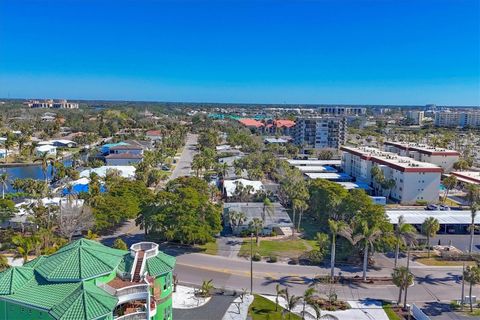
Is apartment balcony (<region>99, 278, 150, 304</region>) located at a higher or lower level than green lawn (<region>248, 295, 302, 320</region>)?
higher

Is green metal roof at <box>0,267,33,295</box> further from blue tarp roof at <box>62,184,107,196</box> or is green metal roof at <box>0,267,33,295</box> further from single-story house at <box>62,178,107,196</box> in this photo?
blue tarp roof at <box>62,184,107,196</box>

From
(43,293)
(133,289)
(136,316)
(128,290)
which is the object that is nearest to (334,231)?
(133,289)

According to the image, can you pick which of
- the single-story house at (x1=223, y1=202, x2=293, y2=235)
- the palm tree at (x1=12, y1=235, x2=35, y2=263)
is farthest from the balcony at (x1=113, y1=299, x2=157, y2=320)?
the single-story house at (x1=223, y1=202, x2=293, y2=235)

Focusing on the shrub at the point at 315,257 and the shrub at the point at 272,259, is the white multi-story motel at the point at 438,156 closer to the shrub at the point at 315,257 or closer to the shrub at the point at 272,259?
the shrub at the point at 315,257

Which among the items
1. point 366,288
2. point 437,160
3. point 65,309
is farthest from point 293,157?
point 65,309

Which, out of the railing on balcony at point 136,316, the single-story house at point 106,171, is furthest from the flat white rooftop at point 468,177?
the railing on balcony at point 136,316

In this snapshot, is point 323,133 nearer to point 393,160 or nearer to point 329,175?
point 329,175

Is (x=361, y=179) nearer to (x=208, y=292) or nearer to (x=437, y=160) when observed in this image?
(x=437, y=160)
